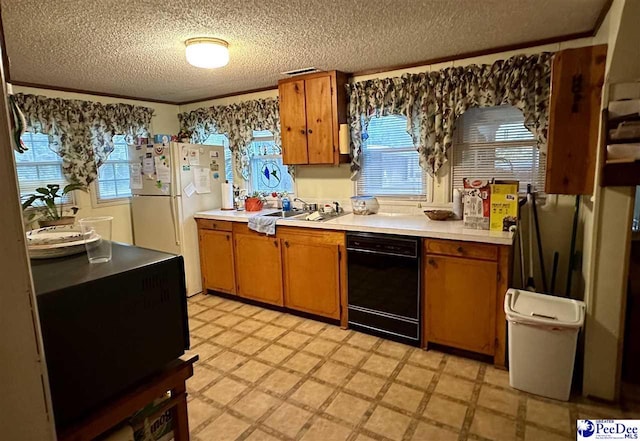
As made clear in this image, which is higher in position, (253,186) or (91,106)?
(91,106)

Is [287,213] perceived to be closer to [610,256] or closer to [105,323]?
[610,256]

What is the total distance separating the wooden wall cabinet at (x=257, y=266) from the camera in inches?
142

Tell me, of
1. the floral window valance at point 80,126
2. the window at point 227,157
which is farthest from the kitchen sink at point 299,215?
the floral window valance at point 80,126

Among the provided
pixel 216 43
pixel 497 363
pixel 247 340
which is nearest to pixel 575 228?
pixel 497 363

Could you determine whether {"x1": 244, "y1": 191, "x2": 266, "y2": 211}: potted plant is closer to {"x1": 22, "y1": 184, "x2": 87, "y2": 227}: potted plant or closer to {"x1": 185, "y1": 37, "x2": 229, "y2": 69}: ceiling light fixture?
{"x1": 22, "y1": 184, "x2": 87, "y2": 227}: potted plant

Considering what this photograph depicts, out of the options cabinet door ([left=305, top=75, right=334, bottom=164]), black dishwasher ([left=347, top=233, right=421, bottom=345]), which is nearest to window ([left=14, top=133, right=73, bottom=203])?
cabinet door ([left=305, top=75, right=334, bottom=164])

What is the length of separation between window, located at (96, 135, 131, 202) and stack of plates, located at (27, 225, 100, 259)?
11.2ft

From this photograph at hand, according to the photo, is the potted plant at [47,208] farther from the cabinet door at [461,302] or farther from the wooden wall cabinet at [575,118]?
the wooden wall cabinet at [575,118]

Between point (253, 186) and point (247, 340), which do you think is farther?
point (253, 186)

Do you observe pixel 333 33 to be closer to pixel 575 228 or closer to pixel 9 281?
pixel 575 228

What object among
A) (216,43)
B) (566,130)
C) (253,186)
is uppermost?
(216,43)

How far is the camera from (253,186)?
4.64 m

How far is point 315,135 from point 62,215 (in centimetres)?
267

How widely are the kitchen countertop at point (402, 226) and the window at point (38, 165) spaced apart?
1724 mm
